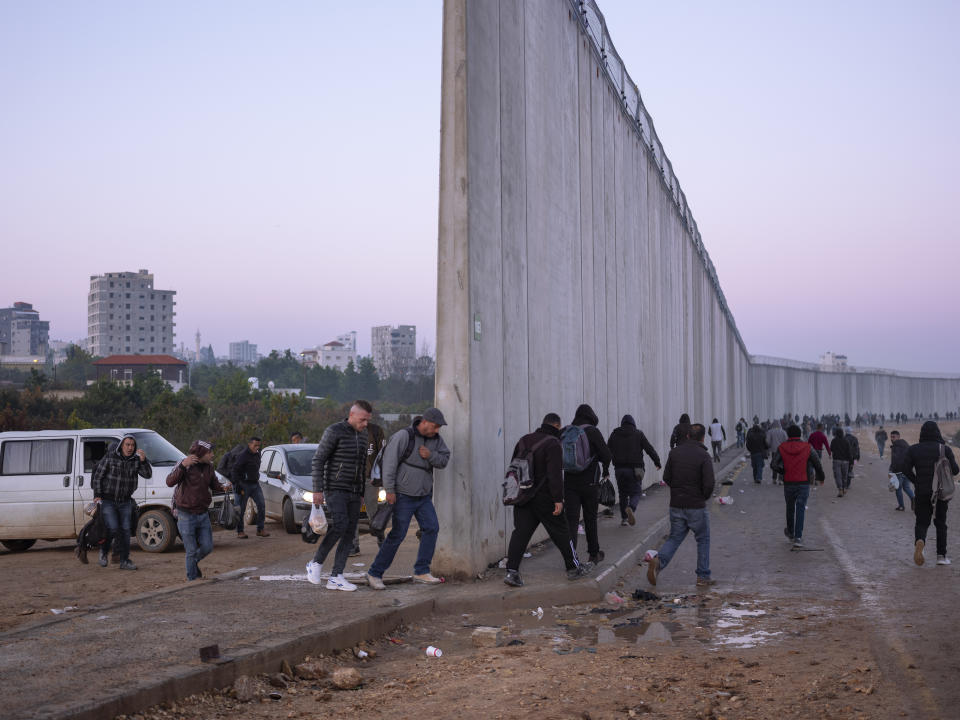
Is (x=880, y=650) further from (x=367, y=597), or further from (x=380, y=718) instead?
(x=367, y=597)

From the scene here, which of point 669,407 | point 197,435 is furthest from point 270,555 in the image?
point 197,435

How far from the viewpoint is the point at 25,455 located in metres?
15.4

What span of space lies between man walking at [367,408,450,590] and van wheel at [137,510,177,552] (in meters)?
6.52

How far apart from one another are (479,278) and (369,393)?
5156 inches

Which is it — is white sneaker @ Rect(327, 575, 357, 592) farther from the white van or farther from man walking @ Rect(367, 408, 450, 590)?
the white van

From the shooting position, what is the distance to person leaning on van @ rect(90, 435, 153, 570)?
13.0 metres

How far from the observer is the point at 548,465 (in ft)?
33.1

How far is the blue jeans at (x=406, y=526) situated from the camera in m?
9.71

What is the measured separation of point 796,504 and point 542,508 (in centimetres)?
520

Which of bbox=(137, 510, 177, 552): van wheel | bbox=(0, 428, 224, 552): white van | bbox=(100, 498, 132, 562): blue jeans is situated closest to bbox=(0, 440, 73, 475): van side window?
bbox=(0, 428, 224, 552): white van

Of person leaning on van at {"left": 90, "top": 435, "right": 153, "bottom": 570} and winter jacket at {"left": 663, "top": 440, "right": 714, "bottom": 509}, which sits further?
person leaning on van at {"left": 90, "top": 435, "right": 153, "bottom": 570}

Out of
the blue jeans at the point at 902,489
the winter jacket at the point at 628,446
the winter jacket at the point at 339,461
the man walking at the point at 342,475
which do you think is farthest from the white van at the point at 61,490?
the blue jeans at the point at 902,489

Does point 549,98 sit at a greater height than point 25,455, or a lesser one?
greater

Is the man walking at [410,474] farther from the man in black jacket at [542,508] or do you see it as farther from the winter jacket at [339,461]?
the man in black jacket at [542,508]
